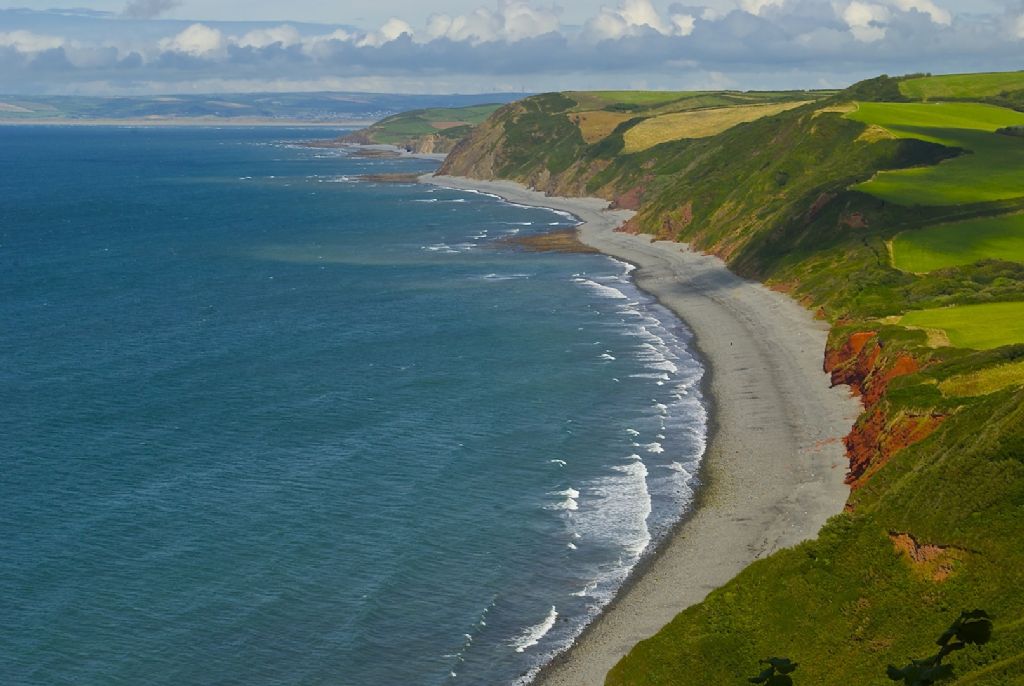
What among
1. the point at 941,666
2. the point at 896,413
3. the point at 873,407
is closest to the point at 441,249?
the point at 873,407

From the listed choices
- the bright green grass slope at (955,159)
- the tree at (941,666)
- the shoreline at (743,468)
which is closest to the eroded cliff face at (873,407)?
the shoreline at (743,468)

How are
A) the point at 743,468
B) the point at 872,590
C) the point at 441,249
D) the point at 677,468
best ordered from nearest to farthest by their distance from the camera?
the point at 872,590, the point at 743,468, the point at 677,468, the point at 441,249

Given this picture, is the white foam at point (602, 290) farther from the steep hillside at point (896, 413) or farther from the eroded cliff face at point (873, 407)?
the eroded cliff face at point (873, 407)

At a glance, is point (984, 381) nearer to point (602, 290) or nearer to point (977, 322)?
point (977, 322)

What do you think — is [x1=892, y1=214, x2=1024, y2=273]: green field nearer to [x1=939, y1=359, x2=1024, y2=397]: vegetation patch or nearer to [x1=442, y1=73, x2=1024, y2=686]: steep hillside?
[x1=442, y1=73, x2=1024, y2=686]: steep hillside

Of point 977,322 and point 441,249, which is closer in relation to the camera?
point 977,322

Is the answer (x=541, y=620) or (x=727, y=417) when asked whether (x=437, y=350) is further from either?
(x=541, y=620)

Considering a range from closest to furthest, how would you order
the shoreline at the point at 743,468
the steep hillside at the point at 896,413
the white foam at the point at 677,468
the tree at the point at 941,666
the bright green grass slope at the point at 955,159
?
1. the tree at the point at 941,666
2. the steep hillside at the point at 896,413
3. the shoreline at the point at 743,468
4. the white foam at the point at 677,468
5. the bright green grass slope at the point at 955,159
